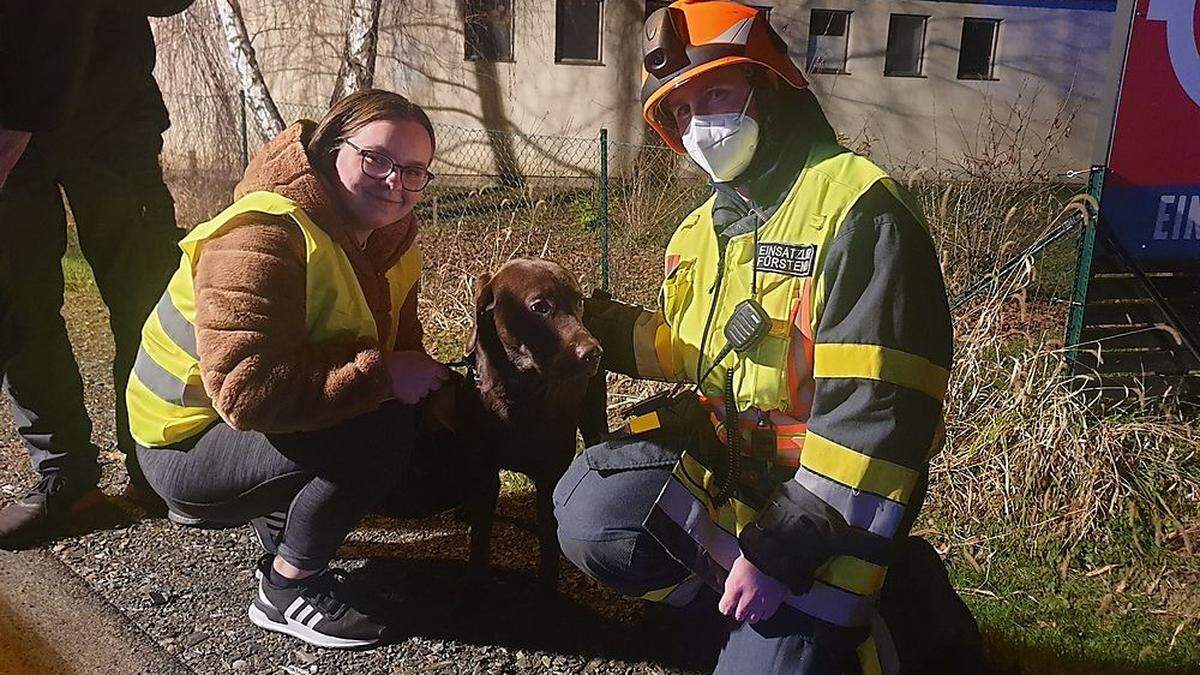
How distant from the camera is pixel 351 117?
255 cm

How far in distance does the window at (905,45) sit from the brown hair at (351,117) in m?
14.9

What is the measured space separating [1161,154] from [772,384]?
2862mm

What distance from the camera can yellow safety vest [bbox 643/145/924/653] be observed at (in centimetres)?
207

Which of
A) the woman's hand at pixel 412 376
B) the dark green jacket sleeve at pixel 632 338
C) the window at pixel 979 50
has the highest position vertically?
the window at pixel 979 50

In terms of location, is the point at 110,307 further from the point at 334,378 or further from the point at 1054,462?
the point at 1054,462

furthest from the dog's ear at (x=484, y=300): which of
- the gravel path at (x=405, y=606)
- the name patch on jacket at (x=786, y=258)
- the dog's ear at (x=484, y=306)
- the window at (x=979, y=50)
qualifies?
the window at (x=979, y=50)

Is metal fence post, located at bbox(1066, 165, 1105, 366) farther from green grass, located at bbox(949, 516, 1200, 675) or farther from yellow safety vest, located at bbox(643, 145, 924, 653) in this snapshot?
yellow safety vest, located at bbox(643, 145, 924, 653)

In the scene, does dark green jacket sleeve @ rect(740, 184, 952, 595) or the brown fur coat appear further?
the brown fur coat

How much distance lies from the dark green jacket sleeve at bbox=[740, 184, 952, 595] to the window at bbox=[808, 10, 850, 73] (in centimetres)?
1406

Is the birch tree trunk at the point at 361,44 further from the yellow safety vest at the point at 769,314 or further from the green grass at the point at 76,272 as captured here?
the yellow safety vest at the point at 769,314

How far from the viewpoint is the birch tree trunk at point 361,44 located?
1134 centimetres

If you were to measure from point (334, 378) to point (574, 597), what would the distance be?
1.10m

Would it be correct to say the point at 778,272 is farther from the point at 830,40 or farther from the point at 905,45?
the point at 905,45

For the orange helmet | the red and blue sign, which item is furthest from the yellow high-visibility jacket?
the red and blue sign
